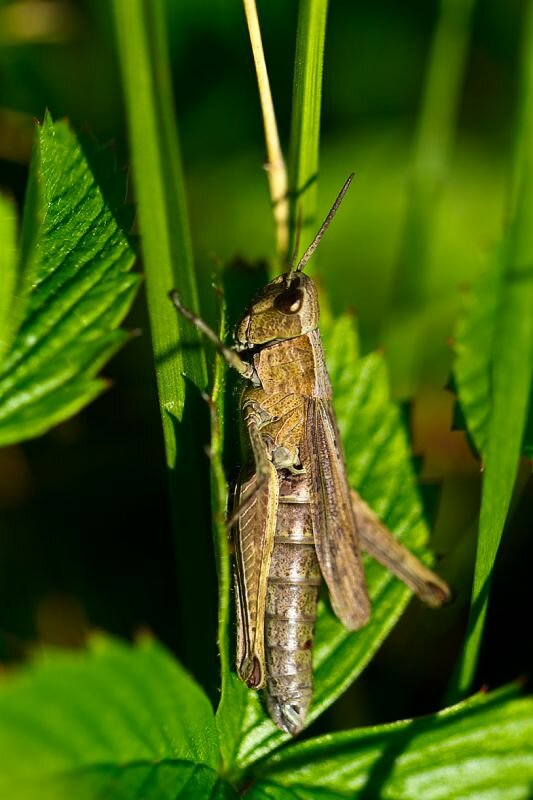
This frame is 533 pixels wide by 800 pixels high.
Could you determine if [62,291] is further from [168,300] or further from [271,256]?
[271,256]

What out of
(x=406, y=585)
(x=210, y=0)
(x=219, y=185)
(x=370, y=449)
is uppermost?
(x=210, y=0)

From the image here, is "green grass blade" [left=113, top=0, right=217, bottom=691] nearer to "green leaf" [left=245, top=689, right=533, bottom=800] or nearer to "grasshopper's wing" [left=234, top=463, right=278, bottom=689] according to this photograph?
"grasshopper's wing" [left=234, top=463, right=278, bottom=689]

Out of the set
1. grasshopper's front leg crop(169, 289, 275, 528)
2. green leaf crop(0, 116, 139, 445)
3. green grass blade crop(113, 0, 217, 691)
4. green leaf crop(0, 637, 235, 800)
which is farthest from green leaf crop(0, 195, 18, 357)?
green leaf crop(0, 637, 235, 800)

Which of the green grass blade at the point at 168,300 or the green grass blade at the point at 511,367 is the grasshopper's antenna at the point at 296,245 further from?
the green grass blade at the point at 511,367

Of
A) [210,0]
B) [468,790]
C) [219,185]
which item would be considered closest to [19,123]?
[219,185]

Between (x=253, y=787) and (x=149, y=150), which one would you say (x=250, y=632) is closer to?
(x=253, y=787)

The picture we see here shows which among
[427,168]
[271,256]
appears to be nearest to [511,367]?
[271,256]
